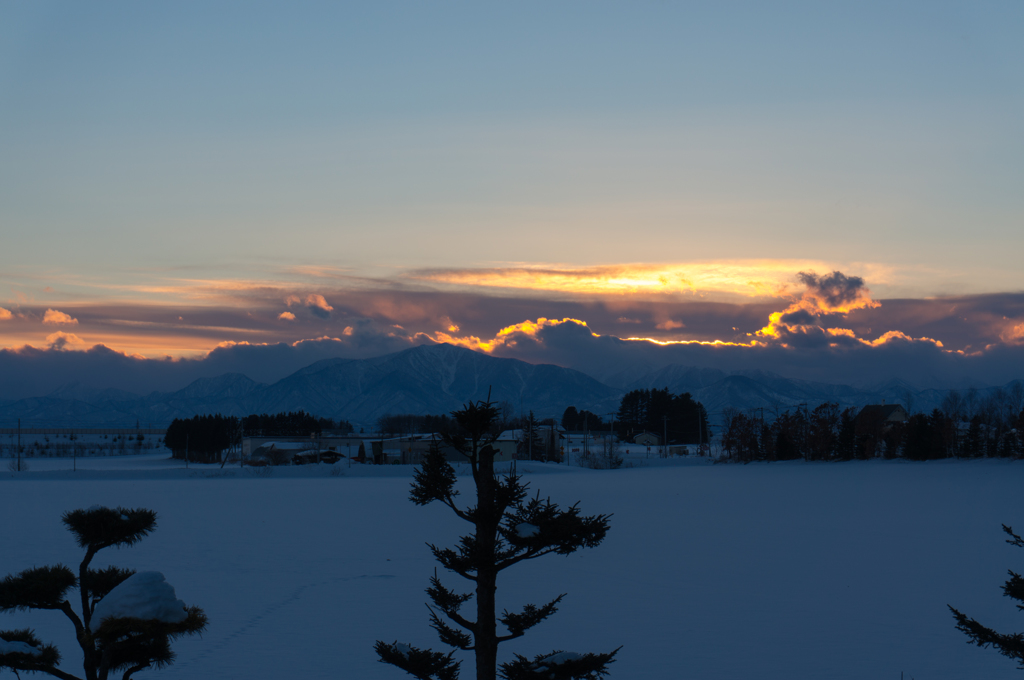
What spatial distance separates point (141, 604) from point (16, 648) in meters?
1.26

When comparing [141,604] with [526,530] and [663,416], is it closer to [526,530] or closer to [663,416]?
[526,530]

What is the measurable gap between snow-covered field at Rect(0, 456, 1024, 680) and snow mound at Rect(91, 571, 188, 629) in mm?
7216

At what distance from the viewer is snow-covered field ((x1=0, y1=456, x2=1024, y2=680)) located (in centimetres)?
1275

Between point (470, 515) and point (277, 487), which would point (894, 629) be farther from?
point (277, 487)

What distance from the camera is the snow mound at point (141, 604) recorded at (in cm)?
532

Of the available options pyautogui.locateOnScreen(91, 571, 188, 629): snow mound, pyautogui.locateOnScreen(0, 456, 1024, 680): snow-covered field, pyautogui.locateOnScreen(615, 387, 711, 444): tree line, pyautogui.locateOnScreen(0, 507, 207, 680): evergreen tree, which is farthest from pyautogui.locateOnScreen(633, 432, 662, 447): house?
pyautogui.locateOnScreen(91, 571, 188, 629): snow mound

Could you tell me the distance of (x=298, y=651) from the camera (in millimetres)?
13133


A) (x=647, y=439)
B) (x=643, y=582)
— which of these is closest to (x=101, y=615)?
(x=643, y=582)

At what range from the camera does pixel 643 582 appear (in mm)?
18156

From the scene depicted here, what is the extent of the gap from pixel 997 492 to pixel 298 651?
36653 mm

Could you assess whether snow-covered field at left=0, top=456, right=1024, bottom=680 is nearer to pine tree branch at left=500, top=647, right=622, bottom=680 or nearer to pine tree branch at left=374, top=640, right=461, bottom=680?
pine tree branch at left=374, top=640, right=461, bottom=680

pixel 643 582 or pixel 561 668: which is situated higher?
pixel 561 668

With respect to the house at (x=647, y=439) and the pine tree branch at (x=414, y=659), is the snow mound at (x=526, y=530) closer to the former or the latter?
the pine tree branch at (x=414, y=659)

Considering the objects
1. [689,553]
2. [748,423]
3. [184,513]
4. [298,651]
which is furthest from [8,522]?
[748,423]
